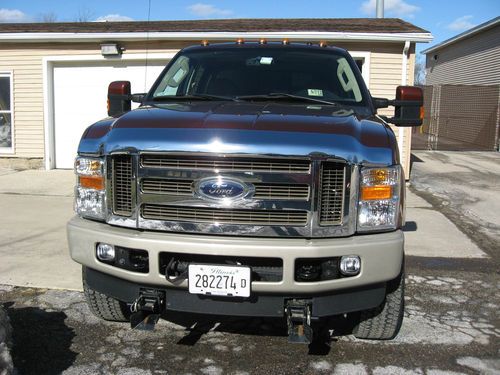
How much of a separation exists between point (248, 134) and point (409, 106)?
183 cm

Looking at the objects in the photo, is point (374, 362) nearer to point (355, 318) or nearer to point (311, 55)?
point (355, 318)

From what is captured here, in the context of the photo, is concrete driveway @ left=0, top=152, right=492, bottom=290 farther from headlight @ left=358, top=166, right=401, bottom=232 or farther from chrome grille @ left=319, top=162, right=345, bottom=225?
headlight @ left=358, top=166, right=401, bottom=232

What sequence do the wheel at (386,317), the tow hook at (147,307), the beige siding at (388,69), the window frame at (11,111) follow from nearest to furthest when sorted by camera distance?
the tow hook at (147,307), the wheel at (386,317), the beige siding at (388,69), the window frame at (11,111)

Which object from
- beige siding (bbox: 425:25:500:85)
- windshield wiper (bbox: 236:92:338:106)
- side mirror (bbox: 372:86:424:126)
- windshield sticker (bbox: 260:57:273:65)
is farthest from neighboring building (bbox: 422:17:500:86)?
windshield wiper (bbox: 236:92:338:106)

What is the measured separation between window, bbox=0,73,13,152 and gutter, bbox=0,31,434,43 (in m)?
1.02

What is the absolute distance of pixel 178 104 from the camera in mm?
3801

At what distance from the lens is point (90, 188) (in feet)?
10.5

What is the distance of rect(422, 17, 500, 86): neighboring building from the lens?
2053 centimetres

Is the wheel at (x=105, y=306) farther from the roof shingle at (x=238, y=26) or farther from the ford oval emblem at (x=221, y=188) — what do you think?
the roof shingle at (x=238, y=26)

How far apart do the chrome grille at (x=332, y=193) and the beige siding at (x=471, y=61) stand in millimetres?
19558

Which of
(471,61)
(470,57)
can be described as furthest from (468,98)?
(470,57)

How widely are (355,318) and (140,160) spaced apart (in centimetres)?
184

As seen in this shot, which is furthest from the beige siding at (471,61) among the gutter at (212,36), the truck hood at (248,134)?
the truck hood at (248,134)

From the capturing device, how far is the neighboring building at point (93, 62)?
34.7 feet
